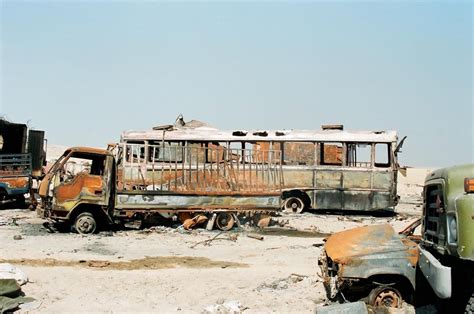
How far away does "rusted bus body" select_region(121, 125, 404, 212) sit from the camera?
A: 62.8ft

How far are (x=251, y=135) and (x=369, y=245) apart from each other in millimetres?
12951

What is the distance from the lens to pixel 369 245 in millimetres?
6973

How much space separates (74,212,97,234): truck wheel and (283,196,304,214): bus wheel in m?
7.99

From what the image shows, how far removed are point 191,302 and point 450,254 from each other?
373 cm

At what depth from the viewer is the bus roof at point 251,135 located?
768 inches

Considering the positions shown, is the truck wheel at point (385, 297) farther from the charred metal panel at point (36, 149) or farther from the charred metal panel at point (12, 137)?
the charred metal panel at point (12, 137)

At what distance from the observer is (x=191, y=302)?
25.3 ft

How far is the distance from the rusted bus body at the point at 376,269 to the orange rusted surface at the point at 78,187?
26.2 ft

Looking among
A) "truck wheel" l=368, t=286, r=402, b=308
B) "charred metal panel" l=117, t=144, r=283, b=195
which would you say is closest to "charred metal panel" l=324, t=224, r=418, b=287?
"truck wheel" l=368, t=286, r=402, b=308

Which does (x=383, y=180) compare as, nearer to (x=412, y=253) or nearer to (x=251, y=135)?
(x=251, y=135)

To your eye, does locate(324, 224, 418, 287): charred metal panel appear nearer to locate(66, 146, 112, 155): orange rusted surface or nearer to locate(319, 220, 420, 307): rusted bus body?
locate(319, 220, 420, 307): rusted bus body

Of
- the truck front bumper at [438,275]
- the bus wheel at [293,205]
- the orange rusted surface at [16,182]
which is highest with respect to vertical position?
the orange rusted surface at [16,182]

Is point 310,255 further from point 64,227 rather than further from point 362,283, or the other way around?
point 64,227

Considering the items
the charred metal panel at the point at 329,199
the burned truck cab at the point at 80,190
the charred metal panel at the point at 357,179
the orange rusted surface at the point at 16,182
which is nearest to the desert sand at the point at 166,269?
the burned truck cab at the point at 80,190
